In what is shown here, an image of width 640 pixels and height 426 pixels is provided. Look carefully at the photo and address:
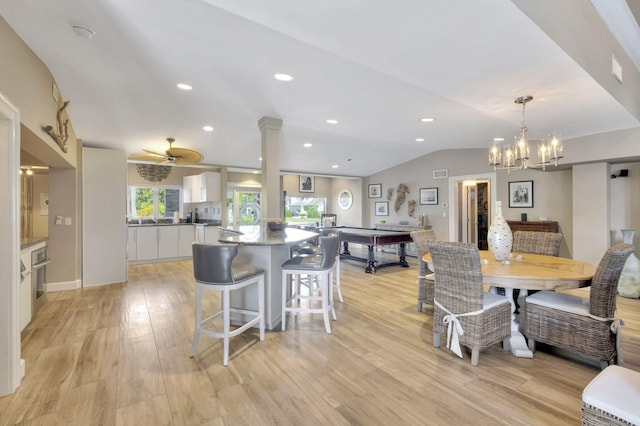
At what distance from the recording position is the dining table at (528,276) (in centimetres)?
216

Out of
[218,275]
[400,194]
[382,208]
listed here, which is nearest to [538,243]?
[218,275]

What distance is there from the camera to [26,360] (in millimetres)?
2332

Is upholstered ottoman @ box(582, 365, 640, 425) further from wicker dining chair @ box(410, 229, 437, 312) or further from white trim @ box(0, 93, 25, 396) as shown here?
white trim @ box(0, 93, 25, 396)

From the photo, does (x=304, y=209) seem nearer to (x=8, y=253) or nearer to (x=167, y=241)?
(x=167, y=241)

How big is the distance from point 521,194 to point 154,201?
7.98m

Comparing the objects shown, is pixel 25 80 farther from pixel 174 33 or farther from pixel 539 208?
pixel 539 208

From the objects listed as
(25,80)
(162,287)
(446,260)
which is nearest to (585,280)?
(446,260)

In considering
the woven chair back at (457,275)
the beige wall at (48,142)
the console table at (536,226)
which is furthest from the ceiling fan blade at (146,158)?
the console table at (536,226)

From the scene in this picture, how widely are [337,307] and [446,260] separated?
168 cm

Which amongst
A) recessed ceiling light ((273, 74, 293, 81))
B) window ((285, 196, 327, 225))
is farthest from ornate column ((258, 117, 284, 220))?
window ((285, 196, 327, 225))

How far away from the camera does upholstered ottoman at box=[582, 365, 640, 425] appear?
1137 mm

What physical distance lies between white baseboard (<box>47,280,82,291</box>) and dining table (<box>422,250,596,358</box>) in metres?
5.12

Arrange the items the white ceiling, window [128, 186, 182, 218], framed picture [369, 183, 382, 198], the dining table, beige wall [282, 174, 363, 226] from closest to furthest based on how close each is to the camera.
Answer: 1. the white ceiling
2. the dining table
3. window [128, 186, 182, 218]
4. framed picture [369, 183, 382, 198]
5. beige wall [282, 174, 363, 226]

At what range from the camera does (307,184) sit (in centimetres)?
985
